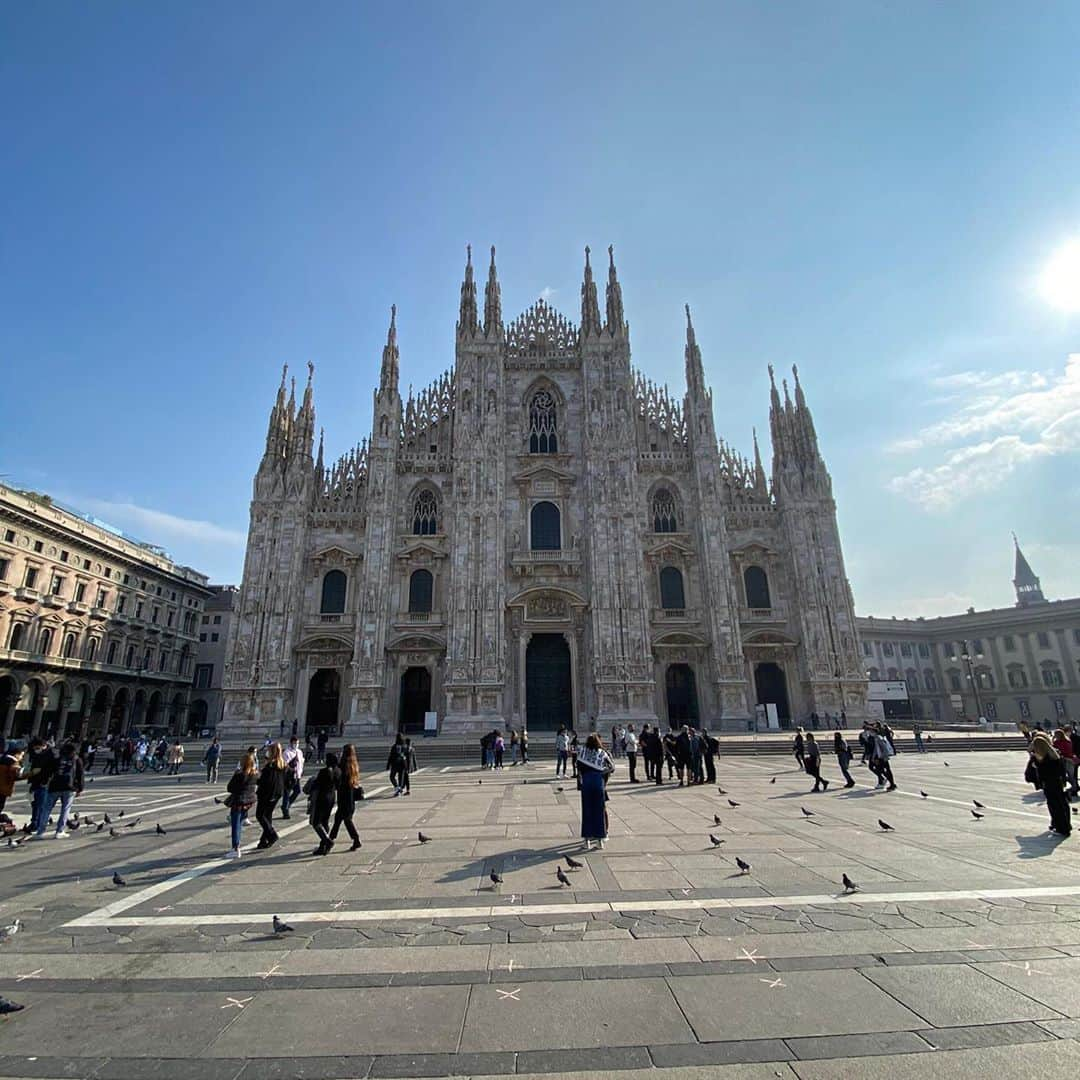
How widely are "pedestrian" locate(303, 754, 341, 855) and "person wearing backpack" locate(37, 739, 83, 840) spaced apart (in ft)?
17.1

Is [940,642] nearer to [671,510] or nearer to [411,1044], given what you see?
[671,510]

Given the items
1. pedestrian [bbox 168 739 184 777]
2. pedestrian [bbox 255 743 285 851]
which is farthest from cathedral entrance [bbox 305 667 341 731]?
pedestrian [bbox 255 743 285 851]

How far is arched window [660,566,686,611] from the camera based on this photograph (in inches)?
1339

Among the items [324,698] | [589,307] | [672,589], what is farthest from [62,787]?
[589,307]

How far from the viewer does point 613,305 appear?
125ft

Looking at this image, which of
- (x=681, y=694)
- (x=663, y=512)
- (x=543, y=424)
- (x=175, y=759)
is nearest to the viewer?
(x=175, y=759)

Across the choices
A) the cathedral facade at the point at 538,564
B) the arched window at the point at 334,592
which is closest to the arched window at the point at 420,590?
the cathedral facade at the point at 538,564

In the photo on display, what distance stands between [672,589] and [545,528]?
797cm

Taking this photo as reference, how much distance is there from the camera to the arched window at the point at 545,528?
3466 centimetres

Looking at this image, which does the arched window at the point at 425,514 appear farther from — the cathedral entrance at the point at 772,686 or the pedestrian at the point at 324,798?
the pedestrian at the point at 324,798

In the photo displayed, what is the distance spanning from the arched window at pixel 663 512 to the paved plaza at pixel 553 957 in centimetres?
2595

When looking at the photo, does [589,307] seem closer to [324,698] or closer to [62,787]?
[324,698]

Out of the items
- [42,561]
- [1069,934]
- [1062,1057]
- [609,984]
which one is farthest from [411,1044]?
[42,561]

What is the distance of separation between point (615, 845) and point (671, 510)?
28.0 metres
